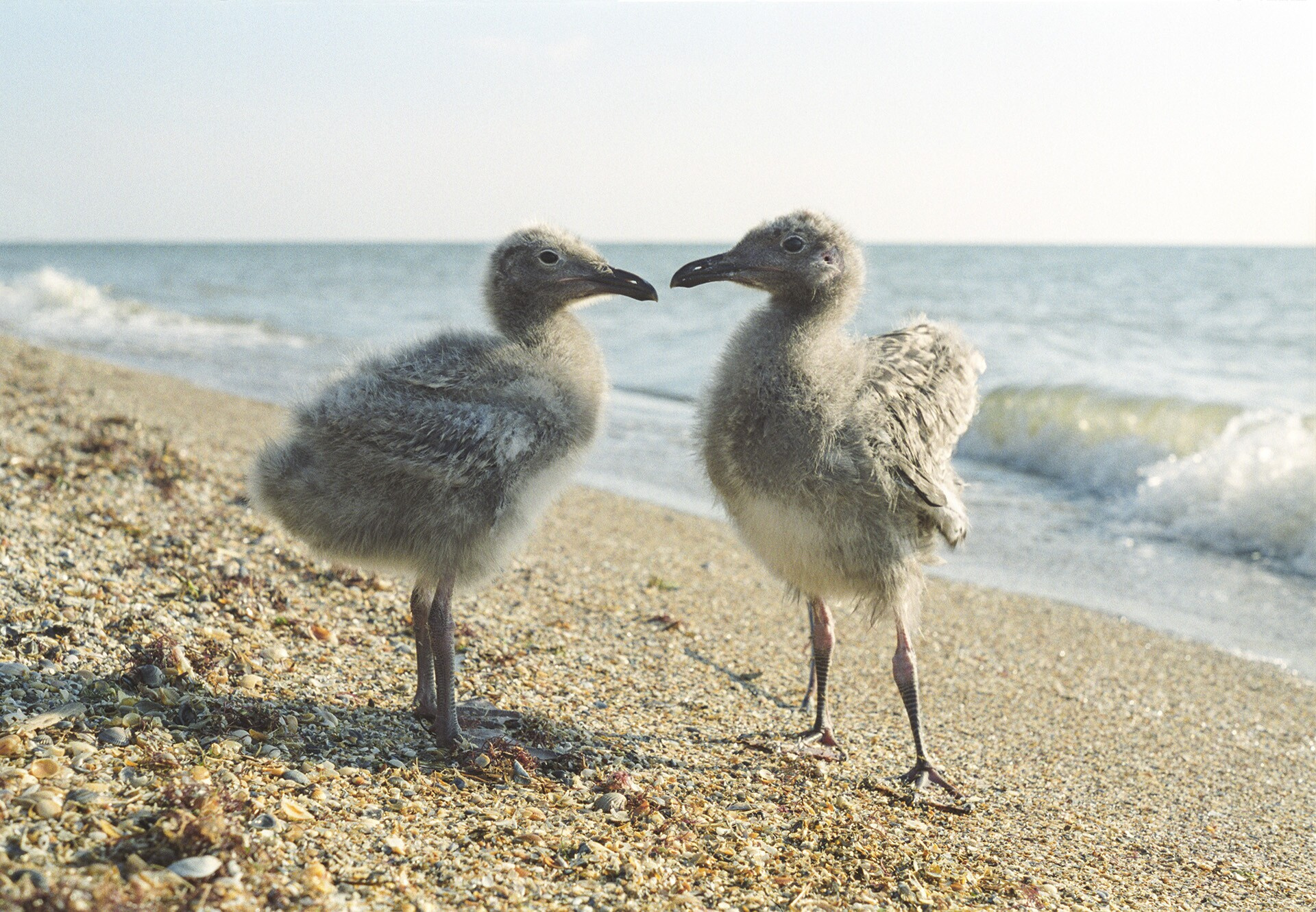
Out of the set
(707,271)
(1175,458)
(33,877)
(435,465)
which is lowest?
(1175,458)

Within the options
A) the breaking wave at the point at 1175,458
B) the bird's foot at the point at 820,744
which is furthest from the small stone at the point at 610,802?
the breaking wave at the point at 1175,458

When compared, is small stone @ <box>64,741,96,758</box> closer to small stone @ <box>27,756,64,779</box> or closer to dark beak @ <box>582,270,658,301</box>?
small stone @ <box>27,756,64,779</box>

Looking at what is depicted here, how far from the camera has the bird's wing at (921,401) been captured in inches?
175

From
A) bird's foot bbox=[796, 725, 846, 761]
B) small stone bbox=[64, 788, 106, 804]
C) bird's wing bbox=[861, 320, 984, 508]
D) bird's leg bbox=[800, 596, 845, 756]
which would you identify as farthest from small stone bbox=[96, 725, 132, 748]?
bird's wing bbox=[861, 320, 984, 508]

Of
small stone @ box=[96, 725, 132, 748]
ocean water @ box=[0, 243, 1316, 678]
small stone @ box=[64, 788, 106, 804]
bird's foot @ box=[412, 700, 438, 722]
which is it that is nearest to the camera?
small stone @ box=[64, 788, 106, 804]

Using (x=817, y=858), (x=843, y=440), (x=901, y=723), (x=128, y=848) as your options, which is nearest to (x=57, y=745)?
(x=128, y=848)

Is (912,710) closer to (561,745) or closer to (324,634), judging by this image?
(561,745)

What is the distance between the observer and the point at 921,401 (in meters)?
4.83

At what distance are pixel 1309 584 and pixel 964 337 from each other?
562cm

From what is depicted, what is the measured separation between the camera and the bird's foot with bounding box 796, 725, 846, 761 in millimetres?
4531

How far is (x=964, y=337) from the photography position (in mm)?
5668

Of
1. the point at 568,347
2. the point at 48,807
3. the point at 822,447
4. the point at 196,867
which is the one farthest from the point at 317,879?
the point at 822,447

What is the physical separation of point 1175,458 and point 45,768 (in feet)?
42.2

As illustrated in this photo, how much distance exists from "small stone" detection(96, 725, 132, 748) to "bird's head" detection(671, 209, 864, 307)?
9.05 feet
